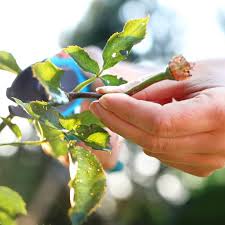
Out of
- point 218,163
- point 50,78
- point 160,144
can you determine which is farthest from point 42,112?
point 218,163

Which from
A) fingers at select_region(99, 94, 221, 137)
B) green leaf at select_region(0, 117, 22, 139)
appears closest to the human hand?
fingers at select_region(99, 94, 221, 137)

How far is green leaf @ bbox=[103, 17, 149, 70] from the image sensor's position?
2.06ft

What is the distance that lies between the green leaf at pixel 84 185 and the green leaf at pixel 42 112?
0.12 ft

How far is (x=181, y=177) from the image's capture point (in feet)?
36.3

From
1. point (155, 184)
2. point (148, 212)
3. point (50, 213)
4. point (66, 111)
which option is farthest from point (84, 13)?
point (66, 111)

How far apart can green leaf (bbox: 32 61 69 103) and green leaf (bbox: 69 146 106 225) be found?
0.05 meters

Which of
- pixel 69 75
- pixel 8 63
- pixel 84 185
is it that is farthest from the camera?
pixel 69 75

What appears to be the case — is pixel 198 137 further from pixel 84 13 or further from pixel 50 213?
pixel 84 13

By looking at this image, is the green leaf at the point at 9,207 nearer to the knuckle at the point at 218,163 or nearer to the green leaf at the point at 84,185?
the green leaf at the point at 84,185

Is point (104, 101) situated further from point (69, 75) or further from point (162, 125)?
point (69, 75)

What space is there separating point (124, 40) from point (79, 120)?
76mm

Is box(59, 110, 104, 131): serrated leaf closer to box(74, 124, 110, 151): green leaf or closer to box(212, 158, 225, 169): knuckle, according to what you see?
box(74, 124, 110, 151): green leaf

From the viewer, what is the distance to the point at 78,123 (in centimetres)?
62

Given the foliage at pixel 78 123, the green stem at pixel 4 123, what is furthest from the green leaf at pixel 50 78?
the green stem at pixel 4 123
